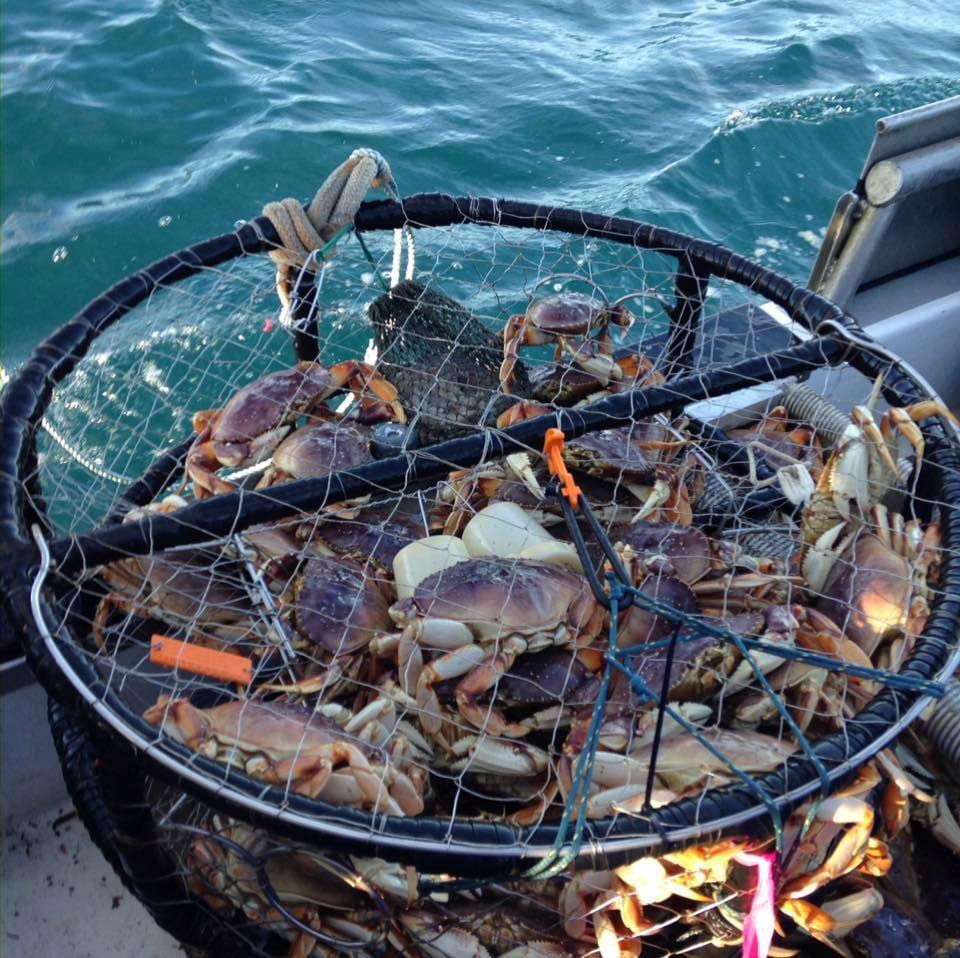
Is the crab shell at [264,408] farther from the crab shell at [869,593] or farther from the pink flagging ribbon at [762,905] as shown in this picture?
the pink flagging ribbon at [762,905]

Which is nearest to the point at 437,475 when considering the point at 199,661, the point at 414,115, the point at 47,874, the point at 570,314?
the point at 199,661

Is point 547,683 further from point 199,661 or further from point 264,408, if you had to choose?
point 264,408

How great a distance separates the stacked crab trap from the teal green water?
414 cm

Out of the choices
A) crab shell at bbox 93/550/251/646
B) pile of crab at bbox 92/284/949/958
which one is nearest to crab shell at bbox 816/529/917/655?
pile of crab at bbox 92/284/949/958

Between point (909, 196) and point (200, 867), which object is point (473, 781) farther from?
point (909, 196)

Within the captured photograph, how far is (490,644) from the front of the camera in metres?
2.26

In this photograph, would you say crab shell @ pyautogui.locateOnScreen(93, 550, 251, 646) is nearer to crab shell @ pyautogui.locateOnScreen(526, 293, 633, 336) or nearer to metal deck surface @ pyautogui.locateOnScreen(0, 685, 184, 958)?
metal deck surface @ pyautogui.locateOnScreen(0, 685, 184, 958)

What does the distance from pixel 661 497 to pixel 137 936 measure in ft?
6.36

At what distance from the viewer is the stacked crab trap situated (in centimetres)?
172

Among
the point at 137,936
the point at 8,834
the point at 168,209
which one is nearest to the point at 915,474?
the point at 137,936

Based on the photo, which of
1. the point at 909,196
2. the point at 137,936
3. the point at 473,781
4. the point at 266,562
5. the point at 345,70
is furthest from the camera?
the point at 345,70

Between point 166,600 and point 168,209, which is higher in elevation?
point 166,600

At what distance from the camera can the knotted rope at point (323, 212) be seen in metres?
2.83

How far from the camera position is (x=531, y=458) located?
8.98 ft
